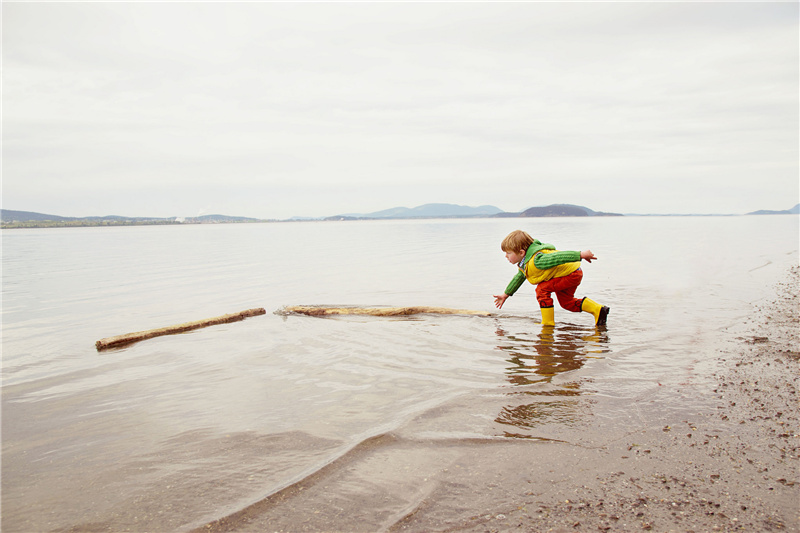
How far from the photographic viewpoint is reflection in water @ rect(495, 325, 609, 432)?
5488 mm

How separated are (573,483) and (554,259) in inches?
248

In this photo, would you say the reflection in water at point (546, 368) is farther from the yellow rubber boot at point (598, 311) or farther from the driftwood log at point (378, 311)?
the driftwood log at point (378, 311)

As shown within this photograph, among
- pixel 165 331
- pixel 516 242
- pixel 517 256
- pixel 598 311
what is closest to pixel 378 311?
pixel 517 256

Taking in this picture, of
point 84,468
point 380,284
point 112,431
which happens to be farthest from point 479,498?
point 380,284

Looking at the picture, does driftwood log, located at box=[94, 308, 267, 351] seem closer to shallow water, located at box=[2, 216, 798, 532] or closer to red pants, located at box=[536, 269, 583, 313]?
shallow water, located at box=[2, 216, 798, 532]

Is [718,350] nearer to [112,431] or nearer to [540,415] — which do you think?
[540,415]

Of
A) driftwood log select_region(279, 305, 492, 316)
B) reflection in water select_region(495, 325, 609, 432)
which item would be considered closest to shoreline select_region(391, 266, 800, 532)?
reflection in water select_region(495, 325, 609, 432)

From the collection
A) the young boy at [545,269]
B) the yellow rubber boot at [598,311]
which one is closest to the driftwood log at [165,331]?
the young boy at [545,269]

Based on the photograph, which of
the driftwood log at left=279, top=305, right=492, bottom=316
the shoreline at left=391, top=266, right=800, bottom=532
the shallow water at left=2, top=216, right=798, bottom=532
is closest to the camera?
the shoreline at left=391, top=266, right=800, bottom=532

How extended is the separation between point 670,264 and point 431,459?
23.9 metres

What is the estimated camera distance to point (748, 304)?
1277 centimetres

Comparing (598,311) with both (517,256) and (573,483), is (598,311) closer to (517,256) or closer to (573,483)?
(517,256)

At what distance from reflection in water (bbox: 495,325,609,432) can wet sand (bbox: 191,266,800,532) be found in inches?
23.2

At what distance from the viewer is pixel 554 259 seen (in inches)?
381
